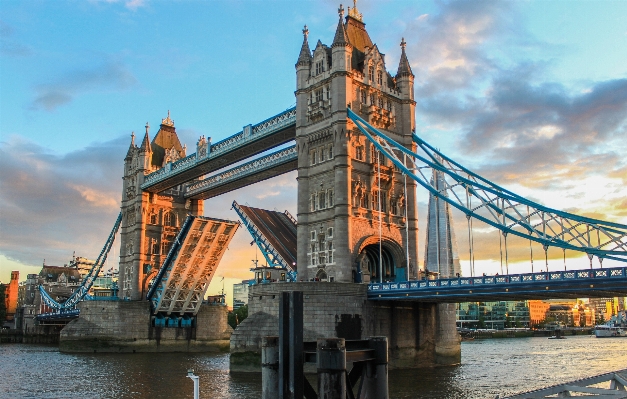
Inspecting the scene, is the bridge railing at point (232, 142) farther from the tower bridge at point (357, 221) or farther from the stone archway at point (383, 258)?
the stone archway at point (383, 258)

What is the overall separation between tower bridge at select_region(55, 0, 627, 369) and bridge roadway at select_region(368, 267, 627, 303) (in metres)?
0.07

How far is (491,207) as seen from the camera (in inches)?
1491

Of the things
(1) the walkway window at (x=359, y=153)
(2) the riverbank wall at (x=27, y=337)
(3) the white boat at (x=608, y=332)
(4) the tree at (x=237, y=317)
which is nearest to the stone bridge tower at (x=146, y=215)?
(1) the walkway window at (x=359, y=153)

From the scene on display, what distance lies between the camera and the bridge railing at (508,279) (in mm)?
31188

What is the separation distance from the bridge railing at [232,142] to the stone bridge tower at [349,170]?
8.83ft

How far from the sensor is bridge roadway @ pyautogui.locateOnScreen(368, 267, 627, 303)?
3130cm

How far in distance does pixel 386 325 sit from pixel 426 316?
4215 mm

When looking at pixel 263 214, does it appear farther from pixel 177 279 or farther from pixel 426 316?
pixel 426 316

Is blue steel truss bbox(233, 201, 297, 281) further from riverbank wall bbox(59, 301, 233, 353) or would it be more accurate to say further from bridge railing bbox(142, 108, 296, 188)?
riverbank wall bbox(59, 301, 233, 353)

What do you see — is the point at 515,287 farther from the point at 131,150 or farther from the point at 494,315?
the point at 494,315

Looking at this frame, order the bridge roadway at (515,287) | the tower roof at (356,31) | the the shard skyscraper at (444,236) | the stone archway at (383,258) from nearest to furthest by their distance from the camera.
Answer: the bridge roadway at (515,287) < the stone archway at (383,258) < the tower roof at (356,31) < the the shard skyscraper at (444,236)

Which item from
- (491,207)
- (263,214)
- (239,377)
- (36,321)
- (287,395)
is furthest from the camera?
(36,321)

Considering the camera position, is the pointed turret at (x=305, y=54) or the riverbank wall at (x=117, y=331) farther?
the riverbank wall at (x=117, y=331)

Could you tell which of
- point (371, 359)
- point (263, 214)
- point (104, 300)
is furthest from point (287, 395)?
point (104, 300)
